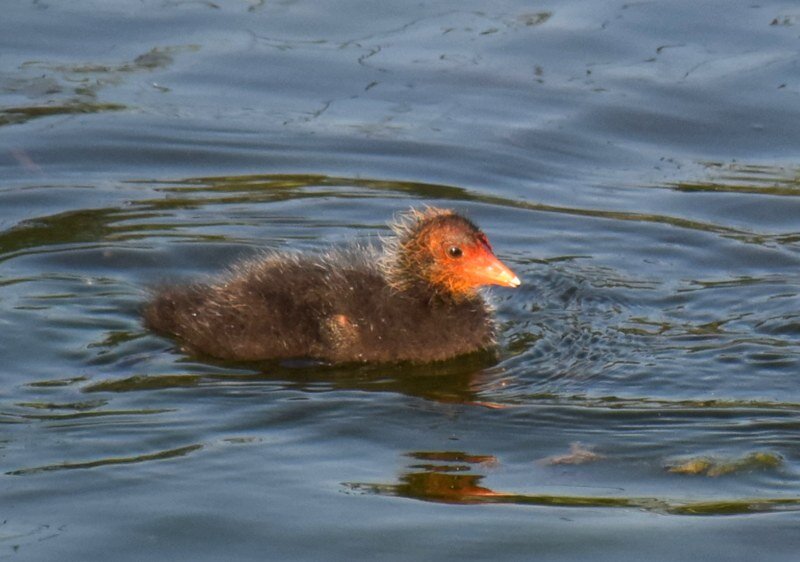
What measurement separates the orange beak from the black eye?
2.4 inches

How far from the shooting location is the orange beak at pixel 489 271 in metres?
8.34

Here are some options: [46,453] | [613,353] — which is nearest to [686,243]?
[613,353]

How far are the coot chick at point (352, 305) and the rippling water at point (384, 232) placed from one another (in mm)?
126

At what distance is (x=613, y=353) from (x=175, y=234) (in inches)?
110

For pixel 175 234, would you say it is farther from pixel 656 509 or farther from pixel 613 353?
pixel 656 509

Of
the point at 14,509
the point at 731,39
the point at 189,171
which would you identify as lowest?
the point at 14,509

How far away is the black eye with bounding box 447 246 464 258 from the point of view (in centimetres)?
839

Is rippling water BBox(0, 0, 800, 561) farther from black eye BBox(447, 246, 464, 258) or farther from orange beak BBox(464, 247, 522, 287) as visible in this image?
black eye BBox(447, 246, 464, 258)

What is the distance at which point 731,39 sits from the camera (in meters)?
12.7

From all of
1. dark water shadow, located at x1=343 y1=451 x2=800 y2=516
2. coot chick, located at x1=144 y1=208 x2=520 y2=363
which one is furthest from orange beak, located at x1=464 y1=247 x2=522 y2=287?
dark water shadow, located at x1=343 y1=451 x2=800 y2=516

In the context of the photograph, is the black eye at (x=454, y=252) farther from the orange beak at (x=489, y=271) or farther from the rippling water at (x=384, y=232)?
the rippling water at (x=384, y=232)

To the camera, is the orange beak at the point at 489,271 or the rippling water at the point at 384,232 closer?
the rippling water at the point at 384,232

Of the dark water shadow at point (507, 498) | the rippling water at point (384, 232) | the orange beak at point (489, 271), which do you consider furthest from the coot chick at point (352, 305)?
the dark water shadow at point (507, 498)

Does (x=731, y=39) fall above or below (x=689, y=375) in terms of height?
above
